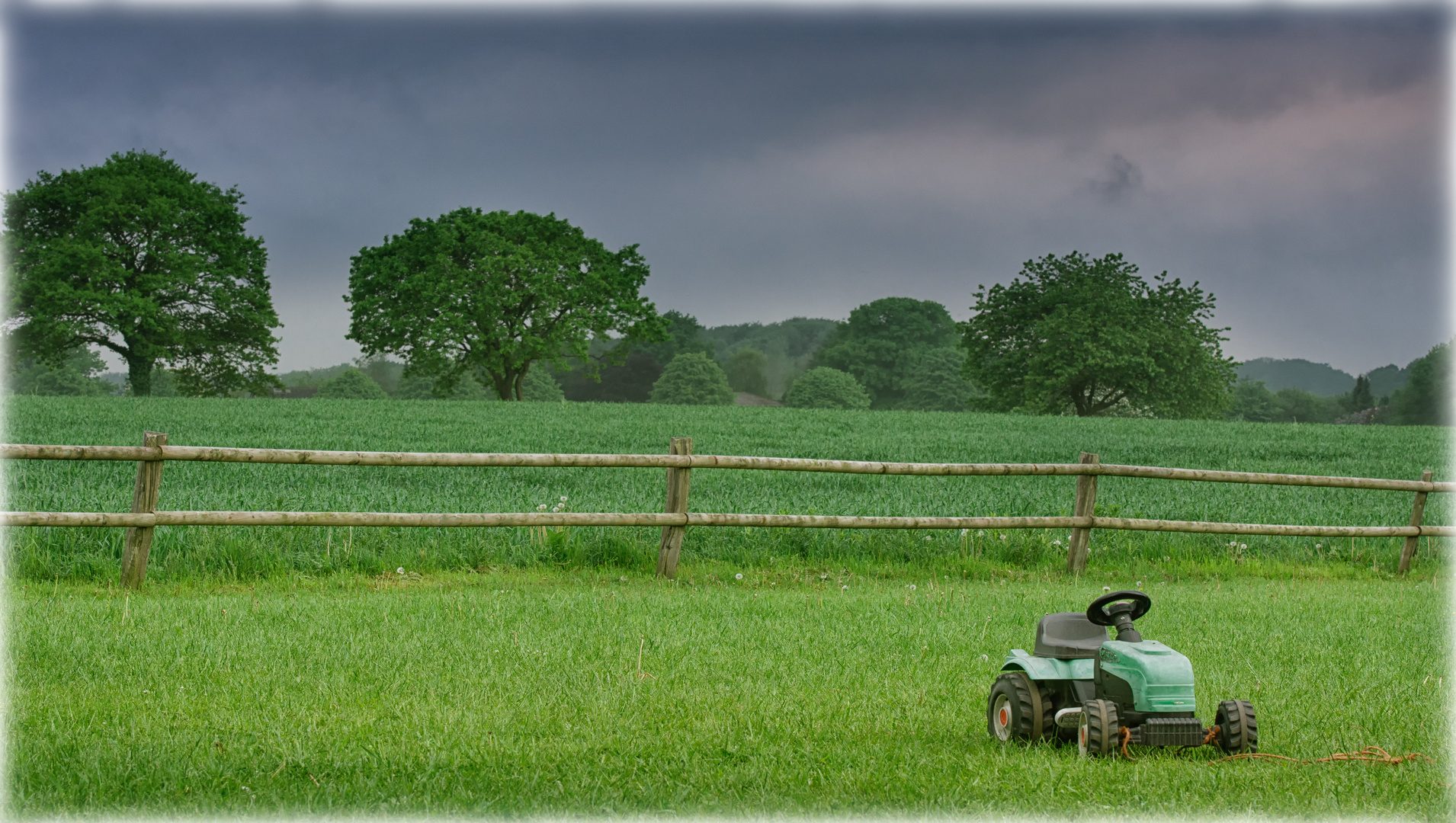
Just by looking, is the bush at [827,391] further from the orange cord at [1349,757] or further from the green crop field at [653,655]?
the orange cord at [1349,757]

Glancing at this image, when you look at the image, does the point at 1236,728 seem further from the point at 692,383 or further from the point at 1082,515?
the point at 692,383

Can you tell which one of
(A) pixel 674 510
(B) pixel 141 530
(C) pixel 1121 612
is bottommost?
(B) pixel 141 530

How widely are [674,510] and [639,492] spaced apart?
404cm

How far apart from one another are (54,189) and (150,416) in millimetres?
23537

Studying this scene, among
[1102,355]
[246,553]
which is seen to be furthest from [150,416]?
[1102,355]

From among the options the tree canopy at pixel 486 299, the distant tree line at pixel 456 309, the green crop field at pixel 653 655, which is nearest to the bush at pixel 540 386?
the distant tree line at pixel 456 309

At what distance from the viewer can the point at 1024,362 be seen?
49375 mm

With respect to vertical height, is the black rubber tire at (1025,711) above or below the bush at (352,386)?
below

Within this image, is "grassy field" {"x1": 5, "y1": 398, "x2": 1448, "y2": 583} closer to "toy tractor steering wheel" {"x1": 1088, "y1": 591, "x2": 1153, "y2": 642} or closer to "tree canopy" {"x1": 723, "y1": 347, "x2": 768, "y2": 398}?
"toy tractor steering wheel" {"x1": 1088, "y1": 591, "x2": 1153, "y2": 642}

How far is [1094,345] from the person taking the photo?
45250 mm

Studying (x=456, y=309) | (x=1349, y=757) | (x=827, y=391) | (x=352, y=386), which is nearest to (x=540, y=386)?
(x=352, y=386)

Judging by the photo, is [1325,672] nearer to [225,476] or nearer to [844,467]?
[844,467]

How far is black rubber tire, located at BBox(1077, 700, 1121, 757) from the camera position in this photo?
10.7 feet

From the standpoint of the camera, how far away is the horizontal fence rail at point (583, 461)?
22.7 ft
